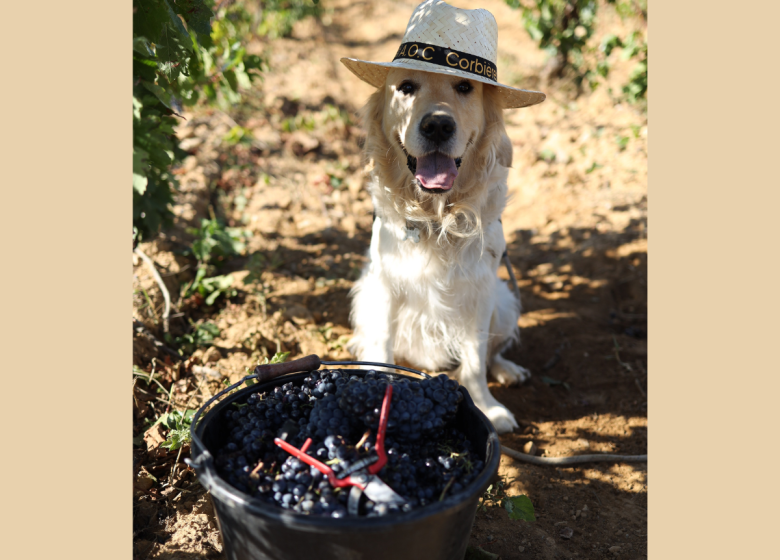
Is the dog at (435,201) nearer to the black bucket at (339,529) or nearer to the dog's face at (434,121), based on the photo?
the dog's face at (434,121)

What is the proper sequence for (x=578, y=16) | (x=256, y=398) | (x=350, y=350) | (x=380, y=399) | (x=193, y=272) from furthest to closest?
(x=578, y=16) → (x=193, y=272) → (x=350, y=350) → (x=256, y=398) → (x=380, y=399)

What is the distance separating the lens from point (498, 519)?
2.21 meters

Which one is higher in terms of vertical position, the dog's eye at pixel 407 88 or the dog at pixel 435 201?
the dog's eye at pixel 407 88

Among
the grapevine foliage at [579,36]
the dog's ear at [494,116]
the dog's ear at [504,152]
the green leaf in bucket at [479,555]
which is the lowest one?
the green leaf in bucket at [479,555]

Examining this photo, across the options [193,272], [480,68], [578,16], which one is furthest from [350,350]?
[578,16]

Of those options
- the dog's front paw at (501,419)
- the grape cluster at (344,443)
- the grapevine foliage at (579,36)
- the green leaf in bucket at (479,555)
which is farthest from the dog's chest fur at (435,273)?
the grapevine foliage at (579,36)

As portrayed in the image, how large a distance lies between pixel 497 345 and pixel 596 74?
17.9 feet

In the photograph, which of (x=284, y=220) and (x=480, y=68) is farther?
(x=284, y=220)

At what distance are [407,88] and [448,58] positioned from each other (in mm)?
255

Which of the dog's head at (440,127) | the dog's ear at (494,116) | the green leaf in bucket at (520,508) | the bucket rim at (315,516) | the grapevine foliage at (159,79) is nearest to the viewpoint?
the bucket rim at (315,516)

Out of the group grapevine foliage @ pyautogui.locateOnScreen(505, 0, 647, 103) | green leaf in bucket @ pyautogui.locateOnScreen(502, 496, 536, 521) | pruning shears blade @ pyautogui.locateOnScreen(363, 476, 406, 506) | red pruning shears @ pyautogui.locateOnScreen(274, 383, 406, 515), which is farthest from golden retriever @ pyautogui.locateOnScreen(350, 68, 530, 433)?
grapevine foliage @ pyautogui.locateOnScreen(505, 0, 647, 103)

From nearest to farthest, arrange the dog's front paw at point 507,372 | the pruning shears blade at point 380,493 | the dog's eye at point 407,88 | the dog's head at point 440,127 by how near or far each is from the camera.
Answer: the pruning shears blade at point 380,493
the dog's head at point 440,127
the dog's eye at point 407,88
the dog's front paw at point 507,372

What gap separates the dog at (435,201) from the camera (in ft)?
7.60

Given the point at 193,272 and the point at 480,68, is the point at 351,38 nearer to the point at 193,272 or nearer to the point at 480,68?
the point at 193,272
